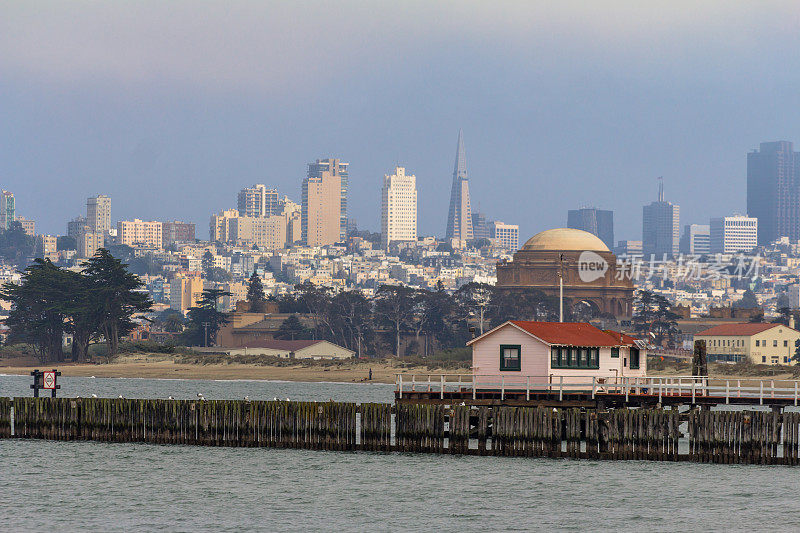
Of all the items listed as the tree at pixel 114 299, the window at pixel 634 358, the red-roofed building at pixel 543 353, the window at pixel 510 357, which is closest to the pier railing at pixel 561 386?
the red-roofed building at pixel 543 353

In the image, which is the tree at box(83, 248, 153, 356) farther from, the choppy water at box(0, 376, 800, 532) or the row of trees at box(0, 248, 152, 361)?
the choppy water at box(0, 376, 800, 532)

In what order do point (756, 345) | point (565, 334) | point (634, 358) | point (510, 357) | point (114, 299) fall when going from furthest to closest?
1. point (114, 299)
2. point (756, 345)
3. point (634, 358)
4. point (565, 334)
5. point (510, 357)

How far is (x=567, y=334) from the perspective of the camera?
6631cm

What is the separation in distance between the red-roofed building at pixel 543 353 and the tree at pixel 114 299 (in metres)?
132

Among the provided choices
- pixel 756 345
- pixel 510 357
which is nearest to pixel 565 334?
pixel 510 357

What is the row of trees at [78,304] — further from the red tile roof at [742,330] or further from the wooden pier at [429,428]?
the wooden pier at [429,428]

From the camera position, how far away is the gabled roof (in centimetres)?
6470

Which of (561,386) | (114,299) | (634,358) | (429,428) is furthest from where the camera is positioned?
(114,299)

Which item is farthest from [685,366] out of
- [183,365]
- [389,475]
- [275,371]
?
[389,475]

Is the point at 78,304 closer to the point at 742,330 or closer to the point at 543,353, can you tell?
the point at 742,330

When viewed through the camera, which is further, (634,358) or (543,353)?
(634,358)

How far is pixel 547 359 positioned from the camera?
211 feet

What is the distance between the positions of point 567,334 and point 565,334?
4.7 inches

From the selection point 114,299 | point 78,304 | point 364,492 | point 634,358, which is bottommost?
point 364,492
